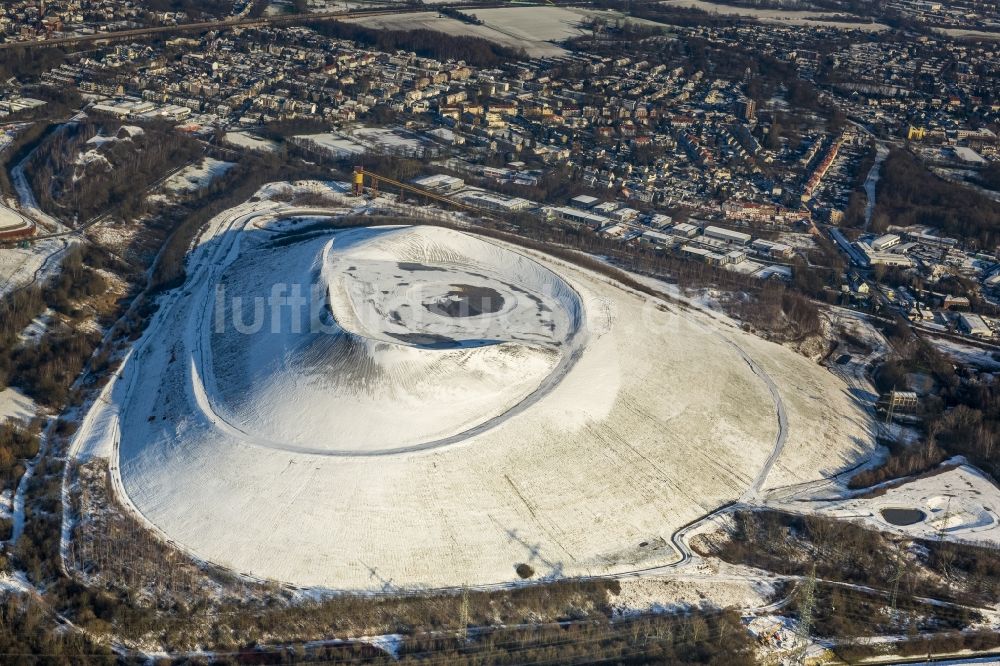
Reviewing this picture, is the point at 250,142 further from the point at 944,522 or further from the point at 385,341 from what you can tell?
the point at 944,522

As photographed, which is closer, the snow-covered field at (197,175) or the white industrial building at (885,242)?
the white industrial building at (885,242)

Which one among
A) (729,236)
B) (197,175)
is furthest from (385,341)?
(197,175)

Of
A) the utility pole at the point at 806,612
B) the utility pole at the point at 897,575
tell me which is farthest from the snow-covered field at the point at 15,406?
the utility pole at the point at 897,575

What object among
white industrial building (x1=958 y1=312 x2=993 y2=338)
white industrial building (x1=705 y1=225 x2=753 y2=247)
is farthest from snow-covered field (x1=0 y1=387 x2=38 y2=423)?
white industrial building (x1=958 y1=312 x2=993 y2=338)

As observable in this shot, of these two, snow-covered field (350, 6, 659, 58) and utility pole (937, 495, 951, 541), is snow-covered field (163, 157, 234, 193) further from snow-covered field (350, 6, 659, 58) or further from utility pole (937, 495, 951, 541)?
snow-covered field (350, 6, 659, 58)

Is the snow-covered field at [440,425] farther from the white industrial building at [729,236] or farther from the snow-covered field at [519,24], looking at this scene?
the snow-covered field at [519,24]

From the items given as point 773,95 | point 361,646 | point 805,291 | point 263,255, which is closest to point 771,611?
point 361,646

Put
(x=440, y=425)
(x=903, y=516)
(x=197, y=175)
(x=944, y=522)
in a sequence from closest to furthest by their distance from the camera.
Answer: (x=944, y=522)
(x=903, y=516)
(x=440, y=425)
(x=197, y=175)
